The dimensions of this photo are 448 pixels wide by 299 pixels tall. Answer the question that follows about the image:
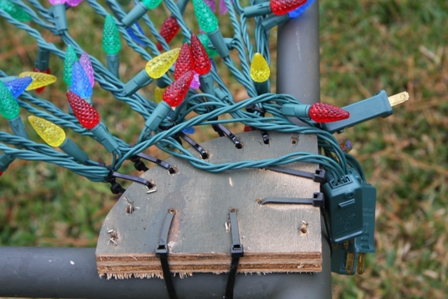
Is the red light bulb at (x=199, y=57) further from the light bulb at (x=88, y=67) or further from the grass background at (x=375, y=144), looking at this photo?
the grass background at (x=375, y=144)

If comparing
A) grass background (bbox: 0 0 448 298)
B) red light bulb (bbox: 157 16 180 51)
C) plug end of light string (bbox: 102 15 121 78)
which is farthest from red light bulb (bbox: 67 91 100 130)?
grass background (bbox: 0 0 448 298)

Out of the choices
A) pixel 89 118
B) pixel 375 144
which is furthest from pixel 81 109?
pixel 375 144

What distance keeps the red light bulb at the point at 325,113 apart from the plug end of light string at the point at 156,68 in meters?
0.18

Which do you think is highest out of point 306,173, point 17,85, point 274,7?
point 274,7

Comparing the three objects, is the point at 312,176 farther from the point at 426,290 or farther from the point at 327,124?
the point at 426,290

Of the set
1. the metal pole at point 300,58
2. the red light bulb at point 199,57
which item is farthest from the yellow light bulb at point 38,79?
the metal pole at point 300,58

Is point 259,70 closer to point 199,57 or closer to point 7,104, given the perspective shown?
point 199,57

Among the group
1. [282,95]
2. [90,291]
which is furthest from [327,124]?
[90,291]

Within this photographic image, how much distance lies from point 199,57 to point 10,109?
0.77 ft

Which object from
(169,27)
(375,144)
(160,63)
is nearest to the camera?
(160,63)

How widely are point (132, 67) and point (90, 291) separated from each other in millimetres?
1237

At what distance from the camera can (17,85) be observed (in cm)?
72

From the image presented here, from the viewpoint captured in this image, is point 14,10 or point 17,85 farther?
point 14,10

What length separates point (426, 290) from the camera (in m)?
1.40
